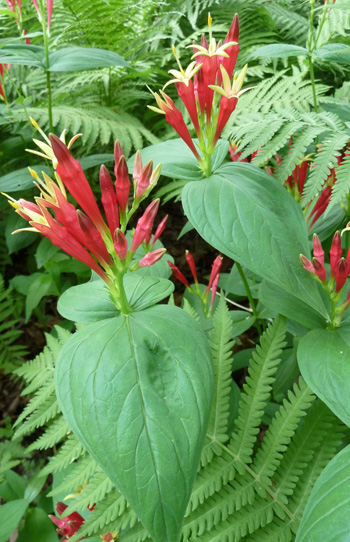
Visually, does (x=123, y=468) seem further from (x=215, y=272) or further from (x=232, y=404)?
(x=215, y=272)

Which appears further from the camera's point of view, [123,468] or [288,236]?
[288,236]

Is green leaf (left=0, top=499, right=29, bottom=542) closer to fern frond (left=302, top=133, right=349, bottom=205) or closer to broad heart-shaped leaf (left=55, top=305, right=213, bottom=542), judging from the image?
broad heart-shaped leaf (left=55, top=305, right=213, bottom=542)

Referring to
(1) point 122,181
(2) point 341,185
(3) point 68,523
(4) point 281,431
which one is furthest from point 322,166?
(3) point 68,523

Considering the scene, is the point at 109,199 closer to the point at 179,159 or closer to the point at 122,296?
the point at 122,296

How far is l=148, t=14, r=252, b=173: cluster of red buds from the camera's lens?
82 centimetres

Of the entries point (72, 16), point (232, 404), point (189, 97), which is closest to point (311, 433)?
point (232, 404)

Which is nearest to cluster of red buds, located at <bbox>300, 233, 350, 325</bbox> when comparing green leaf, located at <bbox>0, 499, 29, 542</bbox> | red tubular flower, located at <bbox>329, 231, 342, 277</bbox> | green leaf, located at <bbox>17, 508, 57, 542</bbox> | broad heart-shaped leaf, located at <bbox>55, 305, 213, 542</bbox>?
red tubular flower, located at <bbox>329, 231, 342, 277</bbox>

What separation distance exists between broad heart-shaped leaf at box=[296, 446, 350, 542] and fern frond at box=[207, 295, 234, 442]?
29cm

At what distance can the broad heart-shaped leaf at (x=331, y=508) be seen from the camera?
53cm

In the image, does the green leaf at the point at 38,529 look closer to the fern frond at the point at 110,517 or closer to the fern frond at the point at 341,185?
the fern frond at the point at 110,517

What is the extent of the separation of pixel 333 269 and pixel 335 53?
50 cm

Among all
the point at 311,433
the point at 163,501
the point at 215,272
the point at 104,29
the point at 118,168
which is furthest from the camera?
the point at 104,29

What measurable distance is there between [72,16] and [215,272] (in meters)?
1.30

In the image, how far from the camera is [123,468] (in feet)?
1.79
